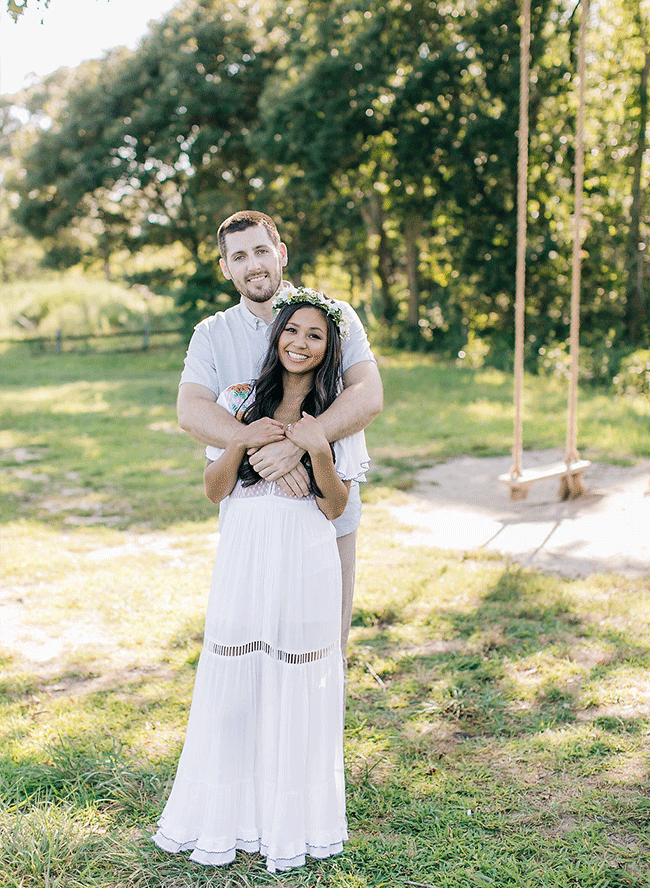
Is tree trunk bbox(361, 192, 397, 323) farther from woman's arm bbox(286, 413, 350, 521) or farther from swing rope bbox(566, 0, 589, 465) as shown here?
woman's arm bbox(286, 413, 350, 521)

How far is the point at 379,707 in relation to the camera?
10.5 feet

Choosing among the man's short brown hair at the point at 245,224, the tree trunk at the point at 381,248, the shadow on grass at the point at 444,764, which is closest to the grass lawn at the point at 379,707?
the shadow on grass at the point at 444,764

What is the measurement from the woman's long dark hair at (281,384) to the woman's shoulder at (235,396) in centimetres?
3

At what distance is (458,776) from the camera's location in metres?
2.69

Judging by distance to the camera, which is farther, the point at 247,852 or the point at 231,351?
the point at 231,351

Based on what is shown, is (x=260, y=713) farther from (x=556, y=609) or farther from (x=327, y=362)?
(x=556, y=609)

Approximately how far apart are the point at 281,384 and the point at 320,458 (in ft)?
0.92

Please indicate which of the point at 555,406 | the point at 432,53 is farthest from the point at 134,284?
the point at 555,406

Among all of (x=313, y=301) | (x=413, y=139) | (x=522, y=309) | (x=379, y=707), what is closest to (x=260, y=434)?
(x=313, y=301)

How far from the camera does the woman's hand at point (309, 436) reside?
6.84 feet

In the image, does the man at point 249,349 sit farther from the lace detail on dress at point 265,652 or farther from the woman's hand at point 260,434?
the lace detail on dress at point 265,652

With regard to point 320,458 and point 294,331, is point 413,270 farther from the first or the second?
point 320,458

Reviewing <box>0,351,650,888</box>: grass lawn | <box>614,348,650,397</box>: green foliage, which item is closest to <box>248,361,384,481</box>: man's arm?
<box>0,351,650,888</box>: grass lawn

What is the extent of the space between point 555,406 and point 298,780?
7929mm
